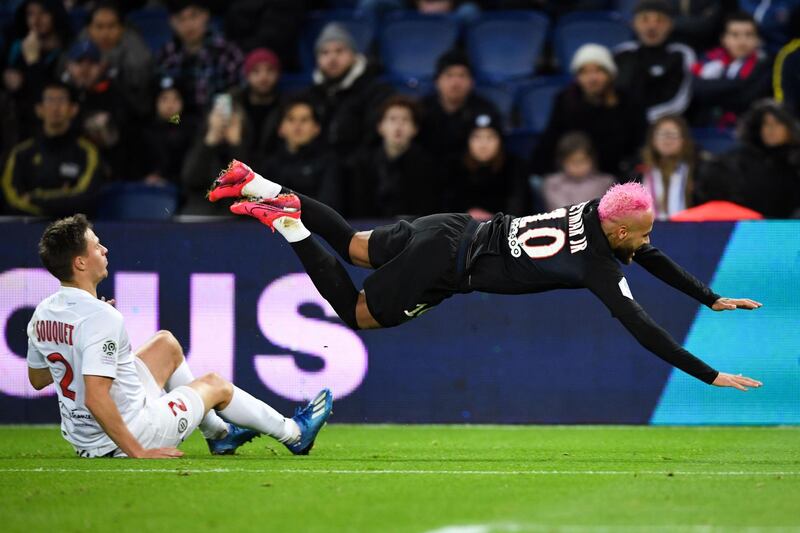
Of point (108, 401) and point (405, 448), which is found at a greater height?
point (108, 401)

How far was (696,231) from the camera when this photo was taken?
10.0 meters

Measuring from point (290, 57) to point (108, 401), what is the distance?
7996 millimetres

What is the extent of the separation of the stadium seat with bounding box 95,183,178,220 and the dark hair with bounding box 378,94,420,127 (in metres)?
2.19

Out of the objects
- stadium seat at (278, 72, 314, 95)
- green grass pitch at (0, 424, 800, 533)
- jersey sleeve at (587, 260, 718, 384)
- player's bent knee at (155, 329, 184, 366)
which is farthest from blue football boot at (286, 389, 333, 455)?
stadium seat at (278, 72, 314, 95)

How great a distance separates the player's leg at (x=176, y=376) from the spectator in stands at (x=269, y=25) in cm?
676

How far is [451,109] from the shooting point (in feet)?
41.3

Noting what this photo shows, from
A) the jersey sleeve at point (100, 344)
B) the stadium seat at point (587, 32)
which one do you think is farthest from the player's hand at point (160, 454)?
the stadium seat at point (587, 32)

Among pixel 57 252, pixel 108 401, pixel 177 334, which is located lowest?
pixel 177 334

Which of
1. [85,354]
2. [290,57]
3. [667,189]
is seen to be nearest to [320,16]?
[290,57]

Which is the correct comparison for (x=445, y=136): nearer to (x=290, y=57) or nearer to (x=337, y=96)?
(x=337, y=96)

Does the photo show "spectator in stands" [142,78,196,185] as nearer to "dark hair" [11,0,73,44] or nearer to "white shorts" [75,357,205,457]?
"dark hair" [11,0,73,44]

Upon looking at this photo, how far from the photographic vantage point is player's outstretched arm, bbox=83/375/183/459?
7.16 meters

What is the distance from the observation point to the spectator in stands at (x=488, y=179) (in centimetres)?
1171

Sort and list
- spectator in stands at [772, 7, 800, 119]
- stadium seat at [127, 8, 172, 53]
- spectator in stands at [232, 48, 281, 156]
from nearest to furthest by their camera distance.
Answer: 1. spectator in stands at [772, 7, 800, 119]
2. spectator in stands at [232, 48, 281, 156]
3. stadium seat at [127, 8, 172, 53]
